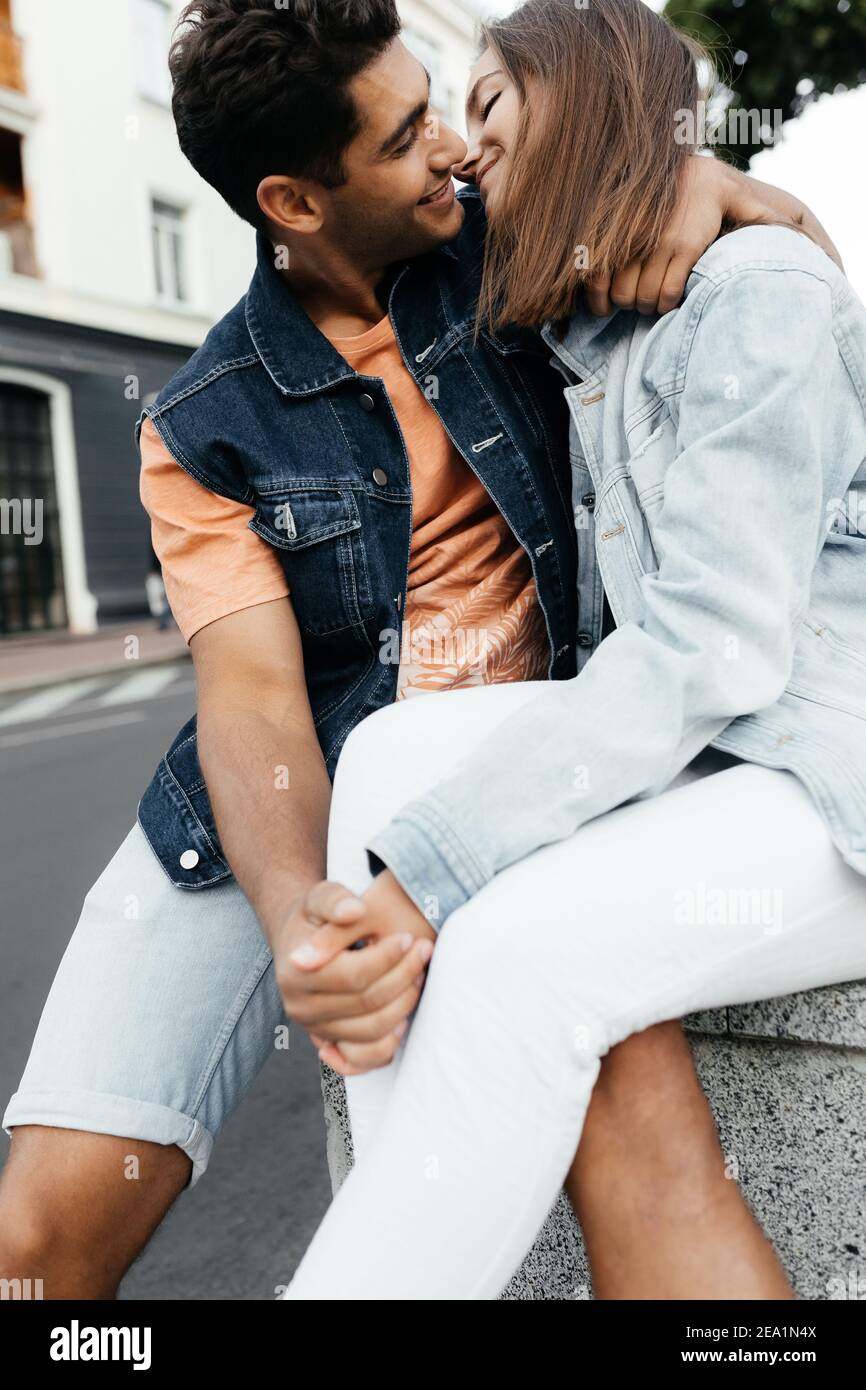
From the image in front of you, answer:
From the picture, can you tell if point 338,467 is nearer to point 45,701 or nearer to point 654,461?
point 654,461

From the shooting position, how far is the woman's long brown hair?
61.9 inches

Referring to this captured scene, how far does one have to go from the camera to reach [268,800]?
1558 mm

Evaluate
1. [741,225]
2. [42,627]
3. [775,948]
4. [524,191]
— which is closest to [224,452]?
[524,191]

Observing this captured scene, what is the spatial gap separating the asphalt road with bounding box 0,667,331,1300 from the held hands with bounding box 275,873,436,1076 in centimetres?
133

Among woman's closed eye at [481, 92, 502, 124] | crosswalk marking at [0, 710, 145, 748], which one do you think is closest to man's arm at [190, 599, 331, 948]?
woman's closed eye at [481, 92, 502, 124]

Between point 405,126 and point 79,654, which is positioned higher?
point 405,126

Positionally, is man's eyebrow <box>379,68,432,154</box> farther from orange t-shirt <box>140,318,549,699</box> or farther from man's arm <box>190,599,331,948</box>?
man's arm <box>190,599,331,948</box>

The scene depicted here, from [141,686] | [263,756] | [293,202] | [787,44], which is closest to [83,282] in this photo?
[141,686]

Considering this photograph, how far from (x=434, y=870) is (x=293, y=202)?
120 cm

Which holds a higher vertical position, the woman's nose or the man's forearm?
the woman's nose

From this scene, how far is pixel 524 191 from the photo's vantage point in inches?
63.8

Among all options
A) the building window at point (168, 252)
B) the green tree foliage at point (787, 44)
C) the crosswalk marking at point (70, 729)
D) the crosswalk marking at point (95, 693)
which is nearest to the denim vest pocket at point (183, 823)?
the crosswalk marking at point (70, 729)

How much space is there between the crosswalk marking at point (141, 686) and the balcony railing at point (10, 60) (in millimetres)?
7993

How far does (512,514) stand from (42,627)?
50.8 ft
